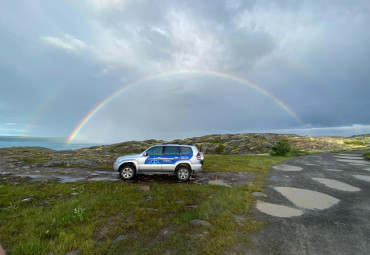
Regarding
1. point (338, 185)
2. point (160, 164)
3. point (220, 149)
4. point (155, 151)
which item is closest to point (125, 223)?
→ point (160, 164)

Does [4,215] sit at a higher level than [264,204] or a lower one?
higher

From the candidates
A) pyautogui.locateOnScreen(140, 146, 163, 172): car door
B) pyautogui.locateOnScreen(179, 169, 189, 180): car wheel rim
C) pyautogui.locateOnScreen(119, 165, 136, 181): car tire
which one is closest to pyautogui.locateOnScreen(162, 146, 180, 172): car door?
pyautogui.locateOnScreen(140, 146, 163, 172): car door

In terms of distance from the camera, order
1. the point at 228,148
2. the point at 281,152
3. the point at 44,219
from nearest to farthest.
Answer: the point at 44,219 → the point at 281,152 → the point at 228,148

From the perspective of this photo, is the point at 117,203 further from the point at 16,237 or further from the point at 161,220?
the point at 16,237

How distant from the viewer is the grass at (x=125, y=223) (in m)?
4.14

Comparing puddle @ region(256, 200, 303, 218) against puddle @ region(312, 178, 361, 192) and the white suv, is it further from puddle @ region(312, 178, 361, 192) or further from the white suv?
puddle @ region(312, 178, 361, 192)

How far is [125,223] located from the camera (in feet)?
17.5

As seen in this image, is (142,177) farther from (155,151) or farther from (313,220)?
(313,220)

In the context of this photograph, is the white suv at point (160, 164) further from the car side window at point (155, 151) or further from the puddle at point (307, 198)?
the puddle at point (307, 198)

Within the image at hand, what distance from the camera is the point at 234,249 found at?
4.08 m

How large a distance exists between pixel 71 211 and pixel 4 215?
2.25m

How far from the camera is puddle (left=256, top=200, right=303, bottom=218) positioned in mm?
6261

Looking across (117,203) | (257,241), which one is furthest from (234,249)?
(117,203)

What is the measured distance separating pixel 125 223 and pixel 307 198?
26.8 feet
